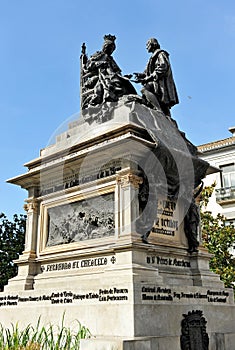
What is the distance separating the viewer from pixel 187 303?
32.7 feet

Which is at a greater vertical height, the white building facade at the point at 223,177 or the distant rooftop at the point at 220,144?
the distant rooftop at the point at 220,144

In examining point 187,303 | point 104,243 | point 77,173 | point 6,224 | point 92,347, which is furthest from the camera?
point 6,224

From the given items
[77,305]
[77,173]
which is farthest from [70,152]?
[77,305]

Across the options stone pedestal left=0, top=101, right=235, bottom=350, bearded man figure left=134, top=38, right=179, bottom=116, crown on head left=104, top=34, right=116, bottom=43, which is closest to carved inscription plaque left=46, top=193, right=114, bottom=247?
stone pedestal left=0, top=101, right=235, bottom=350

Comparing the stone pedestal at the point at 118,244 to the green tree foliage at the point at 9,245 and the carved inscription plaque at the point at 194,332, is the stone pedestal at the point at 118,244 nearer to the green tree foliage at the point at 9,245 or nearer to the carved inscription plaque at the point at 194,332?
the carved inscription plaque at the point at 194,332

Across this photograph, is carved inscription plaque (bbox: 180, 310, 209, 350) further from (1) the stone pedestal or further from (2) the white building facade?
(2) the white building facade

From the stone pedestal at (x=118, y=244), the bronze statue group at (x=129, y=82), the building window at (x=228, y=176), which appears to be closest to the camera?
the stone pedestal at (x=118, y=244)

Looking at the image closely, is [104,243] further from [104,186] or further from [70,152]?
[70,152]

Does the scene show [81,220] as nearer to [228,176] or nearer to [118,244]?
[118,244]

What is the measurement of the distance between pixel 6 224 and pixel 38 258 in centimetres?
1514

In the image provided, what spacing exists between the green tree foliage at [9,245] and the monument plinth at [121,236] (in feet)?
42.4

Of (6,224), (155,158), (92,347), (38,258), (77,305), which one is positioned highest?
(6,224)

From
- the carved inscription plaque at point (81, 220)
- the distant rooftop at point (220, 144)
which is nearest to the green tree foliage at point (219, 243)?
the distant rooftop at point (220, 144)

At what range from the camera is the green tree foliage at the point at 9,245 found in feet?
81.7
